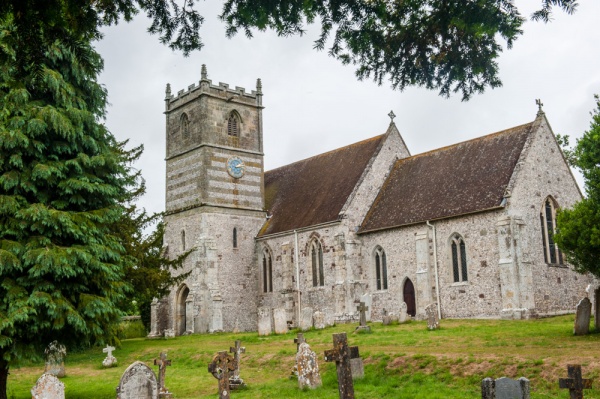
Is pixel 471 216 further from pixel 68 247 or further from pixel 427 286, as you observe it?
pixel 68 247

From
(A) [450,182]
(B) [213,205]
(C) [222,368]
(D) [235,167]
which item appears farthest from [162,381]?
(D) [235,167]

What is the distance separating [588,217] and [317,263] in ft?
55.3

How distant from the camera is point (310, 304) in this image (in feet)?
104

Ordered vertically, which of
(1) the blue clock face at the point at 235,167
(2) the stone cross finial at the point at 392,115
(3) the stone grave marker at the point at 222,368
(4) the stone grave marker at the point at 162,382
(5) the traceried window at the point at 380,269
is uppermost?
(2) the stone cross finial at the point at 392,115

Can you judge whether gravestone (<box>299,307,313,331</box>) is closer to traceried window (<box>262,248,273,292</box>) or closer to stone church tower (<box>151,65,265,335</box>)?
stone church tower (<box>151,65,265,335</box>)

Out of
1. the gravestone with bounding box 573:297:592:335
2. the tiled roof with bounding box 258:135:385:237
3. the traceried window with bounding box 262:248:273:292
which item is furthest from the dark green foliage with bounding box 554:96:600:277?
the traceried window with bounding box 262:248:273:292

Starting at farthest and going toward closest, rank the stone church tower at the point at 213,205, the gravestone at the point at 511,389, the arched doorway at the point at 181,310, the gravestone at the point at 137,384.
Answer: the arched doorway at the point at 181,310 → the stone church tower at the point at 213,205 → the gravestone at the point at 137,384 → the gravestone at the point at 511,389

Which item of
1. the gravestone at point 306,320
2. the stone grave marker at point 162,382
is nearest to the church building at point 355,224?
the gravestone at point 306,320

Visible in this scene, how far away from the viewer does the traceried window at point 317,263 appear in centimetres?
3166

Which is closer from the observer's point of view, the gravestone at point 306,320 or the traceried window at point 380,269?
the gravestone at point 306,320

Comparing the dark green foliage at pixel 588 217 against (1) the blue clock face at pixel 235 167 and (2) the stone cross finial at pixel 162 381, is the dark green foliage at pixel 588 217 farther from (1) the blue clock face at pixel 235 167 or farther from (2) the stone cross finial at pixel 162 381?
(1) the blue clock face at pixel 235 167

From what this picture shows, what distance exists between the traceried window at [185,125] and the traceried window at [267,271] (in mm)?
8336

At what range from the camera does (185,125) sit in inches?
1457

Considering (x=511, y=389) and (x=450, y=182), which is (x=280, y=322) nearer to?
(x=450, y=182)
